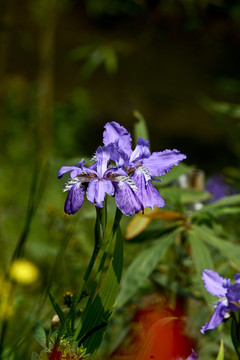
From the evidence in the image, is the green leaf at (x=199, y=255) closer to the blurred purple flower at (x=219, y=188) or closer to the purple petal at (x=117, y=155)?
the purple petal at (x=117, y=155)

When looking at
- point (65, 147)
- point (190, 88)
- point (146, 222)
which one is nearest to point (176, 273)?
point (146, 222)

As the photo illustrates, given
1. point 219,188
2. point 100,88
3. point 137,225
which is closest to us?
point 137,225

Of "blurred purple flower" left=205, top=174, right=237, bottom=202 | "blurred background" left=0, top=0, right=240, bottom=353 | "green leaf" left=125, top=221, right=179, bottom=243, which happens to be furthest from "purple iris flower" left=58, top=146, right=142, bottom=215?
"blurred background" left=0, top=0, right=240, bottom=353

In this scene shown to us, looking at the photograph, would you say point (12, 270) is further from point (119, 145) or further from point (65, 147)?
point (65, 147)

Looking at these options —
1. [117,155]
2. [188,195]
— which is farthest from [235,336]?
[188,195]

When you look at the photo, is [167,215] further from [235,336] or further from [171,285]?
[235,336]

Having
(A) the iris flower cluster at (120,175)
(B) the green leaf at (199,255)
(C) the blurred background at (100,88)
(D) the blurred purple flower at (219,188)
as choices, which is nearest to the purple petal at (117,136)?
(A) the iris flower cluster at (120,175)
